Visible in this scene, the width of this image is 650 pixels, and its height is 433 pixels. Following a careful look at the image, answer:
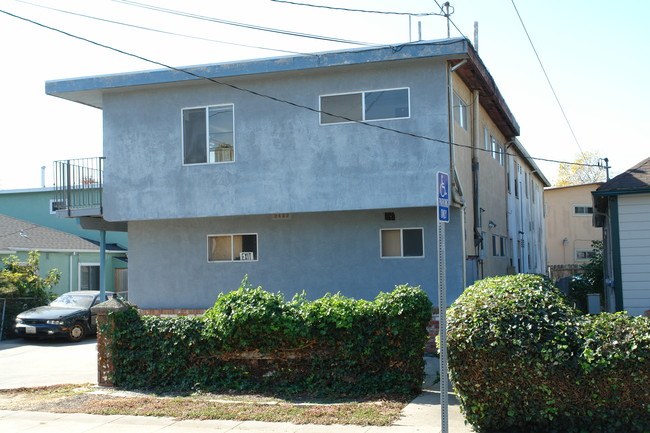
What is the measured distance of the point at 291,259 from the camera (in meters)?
15.0

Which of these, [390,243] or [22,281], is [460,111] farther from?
[22,281]

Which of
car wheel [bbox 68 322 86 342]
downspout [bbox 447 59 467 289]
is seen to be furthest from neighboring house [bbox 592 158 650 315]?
car wheel [bbox 68 322 86 342]

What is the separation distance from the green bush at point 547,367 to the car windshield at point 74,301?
1530 cm

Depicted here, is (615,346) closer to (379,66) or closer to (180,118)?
(379,66)

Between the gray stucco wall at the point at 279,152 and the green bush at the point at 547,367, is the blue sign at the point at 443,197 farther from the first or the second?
the gray stucco wall at the point at 279,152

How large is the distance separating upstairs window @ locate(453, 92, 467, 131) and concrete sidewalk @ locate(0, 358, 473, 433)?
24.2 feet

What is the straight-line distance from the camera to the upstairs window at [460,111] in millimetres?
14727

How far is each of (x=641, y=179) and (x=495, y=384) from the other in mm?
7582

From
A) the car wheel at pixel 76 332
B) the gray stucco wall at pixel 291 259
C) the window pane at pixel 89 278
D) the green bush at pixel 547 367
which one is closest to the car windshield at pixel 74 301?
the car wheel at pixel 76 332

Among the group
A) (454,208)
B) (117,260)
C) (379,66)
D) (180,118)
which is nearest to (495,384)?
(454,208)

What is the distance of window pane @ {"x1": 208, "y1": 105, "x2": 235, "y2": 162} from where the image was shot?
48.5ft

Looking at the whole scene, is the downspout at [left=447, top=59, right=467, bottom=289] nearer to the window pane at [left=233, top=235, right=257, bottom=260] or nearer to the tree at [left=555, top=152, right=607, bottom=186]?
the window pane at [left=233, top=235, right=257, bottom=260]

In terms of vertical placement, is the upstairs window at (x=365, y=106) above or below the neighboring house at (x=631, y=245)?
above

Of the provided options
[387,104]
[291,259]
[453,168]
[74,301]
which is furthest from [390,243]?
[74,301]
